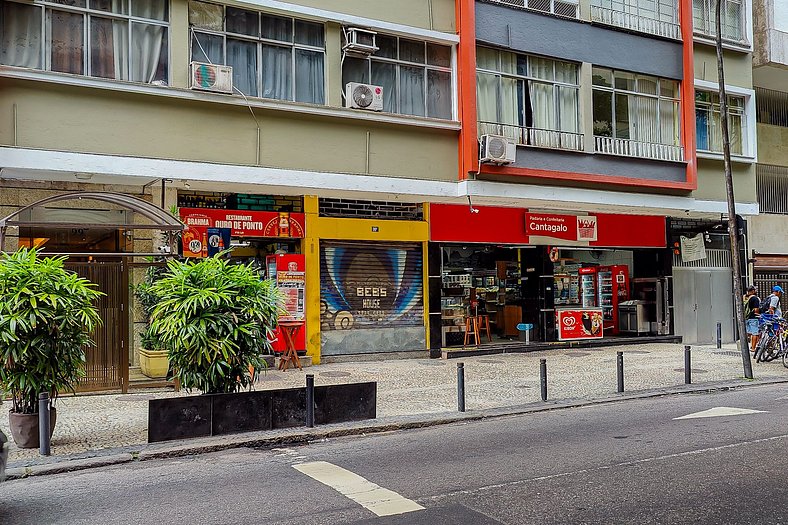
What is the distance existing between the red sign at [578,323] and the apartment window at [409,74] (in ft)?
23.2

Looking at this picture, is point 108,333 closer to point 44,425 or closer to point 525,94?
point 44,425

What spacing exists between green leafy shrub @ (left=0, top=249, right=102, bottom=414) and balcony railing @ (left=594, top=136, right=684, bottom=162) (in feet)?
45.0

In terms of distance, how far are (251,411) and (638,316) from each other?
52.3 ft

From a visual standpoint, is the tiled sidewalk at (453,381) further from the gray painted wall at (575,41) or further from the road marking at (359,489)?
the gray painted wall at (575,41)

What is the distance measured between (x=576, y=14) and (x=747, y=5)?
717 centimetres

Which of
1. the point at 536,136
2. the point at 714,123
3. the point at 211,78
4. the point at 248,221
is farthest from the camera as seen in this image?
the point at 714,123

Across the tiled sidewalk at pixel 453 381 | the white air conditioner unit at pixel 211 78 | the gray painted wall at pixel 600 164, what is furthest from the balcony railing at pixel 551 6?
the tiled sidewalk at pixel 453 381

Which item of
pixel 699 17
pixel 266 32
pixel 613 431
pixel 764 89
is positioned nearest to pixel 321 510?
pixel 613 431

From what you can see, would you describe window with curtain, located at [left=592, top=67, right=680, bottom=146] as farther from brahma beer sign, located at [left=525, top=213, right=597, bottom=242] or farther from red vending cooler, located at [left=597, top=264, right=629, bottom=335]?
red vending cooler, located at [left=597, top=264, right=629, bottom=335]

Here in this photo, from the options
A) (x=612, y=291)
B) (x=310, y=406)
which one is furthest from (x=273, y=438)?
(x=612, y=291)

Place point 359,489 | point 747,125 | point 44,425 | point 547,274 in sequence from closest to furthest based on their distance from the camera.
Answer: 1. point 359,489
2. point 44,425
3. point 547,274
4. point 747,125

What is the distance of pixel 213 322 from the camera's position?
9.56m

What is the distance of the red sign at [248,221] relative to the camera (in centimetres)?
1598

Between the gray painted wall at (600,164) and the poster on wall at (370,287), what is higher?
the gray painted wall at (600,164)
